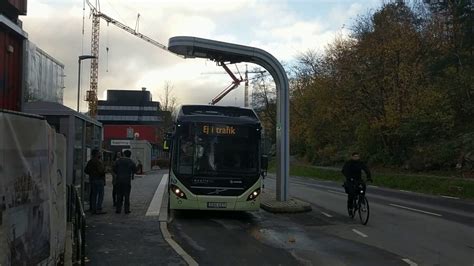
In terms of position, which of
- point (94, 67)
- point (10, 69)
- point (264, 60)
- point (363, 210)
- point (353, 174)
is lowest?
point (363, 210)

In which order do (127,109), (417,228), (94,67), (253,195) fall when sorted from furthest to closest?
(127,109) → (94,67) → (253,195) → (417,228)

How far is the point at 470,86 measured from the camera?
31484 millimetres

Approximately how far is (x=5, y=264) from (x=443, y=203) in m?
18.1

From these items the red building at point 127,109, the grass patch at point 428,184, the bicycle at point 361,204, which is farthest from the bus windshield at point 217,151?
the red building at point 127,109

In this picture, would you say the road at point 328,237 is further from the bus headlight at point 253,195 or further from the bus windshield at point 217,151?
the bus windshield at point 217,151

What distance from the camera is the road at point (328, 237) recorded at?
9289 mm

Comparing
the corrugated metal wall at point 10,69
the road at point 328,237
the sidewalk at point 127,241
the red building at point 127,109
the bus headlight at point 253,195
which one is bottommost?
the road at point 328,237

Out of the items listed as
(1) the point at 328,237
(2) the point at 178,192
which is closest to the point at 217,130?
(2) the point at 178,192

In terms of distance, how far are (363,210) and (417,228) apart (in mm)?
1493

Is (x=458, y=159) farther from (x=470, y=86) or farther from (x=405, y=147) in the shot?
(x=405, y=147)

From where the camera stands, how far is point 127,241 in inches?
416

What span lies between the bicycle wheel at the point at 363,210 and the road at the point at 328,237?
236mm

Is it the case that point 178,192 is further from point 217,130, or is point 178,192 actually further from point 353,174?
point 353,174

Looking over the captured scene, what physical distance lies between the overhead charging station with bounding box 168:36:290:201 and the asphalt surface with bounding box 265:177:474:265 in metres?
1.65
